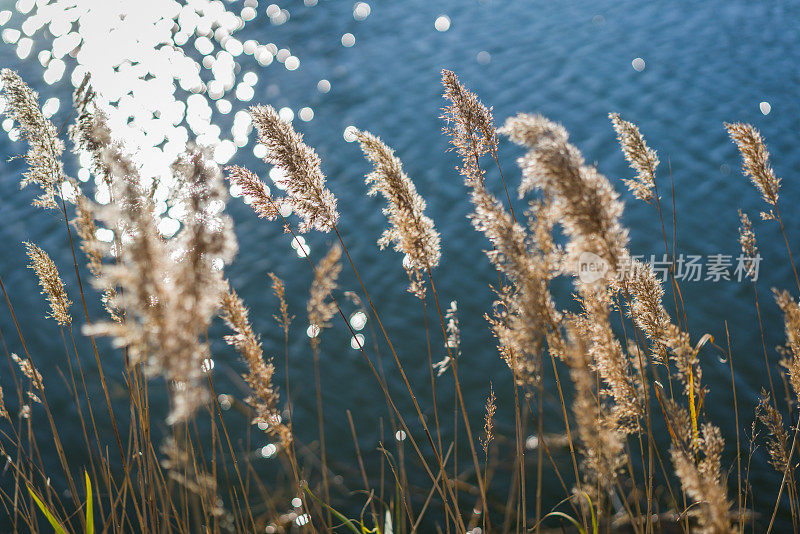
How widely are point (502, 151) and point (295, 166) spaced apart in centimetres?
577

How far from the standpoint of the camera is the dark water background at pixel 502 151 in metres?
5.09

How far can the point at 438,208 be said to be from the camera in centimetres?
675

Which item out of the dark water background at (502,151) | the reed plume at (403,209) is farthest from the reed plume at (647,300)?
the dark water background at (502,151)

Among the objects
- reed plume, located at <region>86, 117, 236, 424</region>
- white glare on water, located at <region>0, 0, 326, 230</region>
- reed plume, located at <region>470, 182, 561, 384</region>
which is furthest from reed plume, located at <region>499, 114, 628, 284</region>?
white glare on water, located at <region>0, 0, 326, 230</region>

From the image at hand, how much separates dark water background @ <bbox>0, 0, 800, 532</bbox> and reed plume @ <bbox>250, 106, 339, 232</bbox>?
2453mm

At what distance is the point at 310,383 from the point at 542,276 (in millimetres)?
3753

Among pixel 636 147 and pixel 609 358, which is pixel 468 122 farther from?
pixel 609 358

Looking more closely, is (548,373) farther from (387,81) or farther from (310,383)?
(387,81)

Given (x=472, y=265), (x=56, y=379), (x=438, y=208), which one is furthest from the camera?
(x=438, y=208)

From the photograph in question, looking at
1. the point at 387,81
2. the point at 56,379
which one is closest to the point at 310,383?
the point at 56,379

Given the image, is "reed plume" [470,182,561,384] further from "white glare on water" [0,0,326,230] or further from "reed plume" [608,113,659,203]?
"white glare on water" [0,0,326,230]

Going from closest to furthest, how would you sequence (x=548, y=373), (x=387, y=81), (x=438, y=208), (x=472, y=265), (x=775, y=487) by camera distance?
(x=775, y=487) < (x=548, y=373) < (x=472, y=265) < (x=438, y=208) < (x=387, y=81)

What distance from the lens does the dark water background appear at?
5086 millimetres

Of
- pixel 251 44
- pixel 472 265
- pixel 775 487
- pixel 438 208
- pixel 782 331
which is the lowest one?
pixel 775 487
